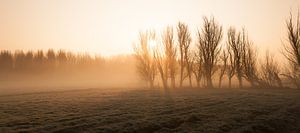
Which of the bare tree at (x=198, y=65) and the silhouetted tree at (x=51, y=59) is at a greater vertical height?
the silhouetted tree at (x=51, y=59)

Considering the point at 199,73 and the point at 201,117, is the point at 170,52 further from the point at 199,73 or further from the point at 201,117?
the point at 201,117

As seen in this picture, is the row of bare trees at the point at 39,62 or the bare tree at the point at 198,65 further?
the row of bare trees at the point at 39,62

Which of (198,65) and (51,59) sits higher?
(51,59)

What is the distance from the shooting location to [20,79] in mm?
108062

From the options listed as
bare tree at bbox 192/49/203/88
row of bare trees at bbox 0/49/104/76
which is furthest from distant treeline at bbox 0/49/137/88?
bare tree at bbox 192/49/203/88

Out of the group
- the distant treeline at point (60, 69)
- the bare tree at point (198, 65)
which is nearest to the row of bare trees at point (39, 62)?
the distant treeline at point (60, 69)

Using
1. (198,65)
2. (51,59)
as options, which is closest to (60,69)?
(51,59)

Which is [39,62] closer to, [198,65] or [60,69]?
[60,69]

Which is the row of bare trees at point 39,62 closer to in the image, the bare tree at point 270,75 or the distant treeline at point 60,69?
the distant treeline at point 60,69

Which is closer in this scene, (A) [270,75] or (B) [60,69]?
(A) [270,75]

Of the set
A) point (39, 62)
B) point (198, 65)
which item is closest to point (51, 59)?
point (39, 62)

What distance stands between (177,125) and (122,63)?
442ft

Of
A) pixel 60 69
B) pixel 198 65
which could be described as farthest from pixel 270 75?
pixel 60 69

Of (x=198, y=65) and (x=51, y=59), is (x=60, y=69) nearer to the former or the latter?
(x=51, y=59)
